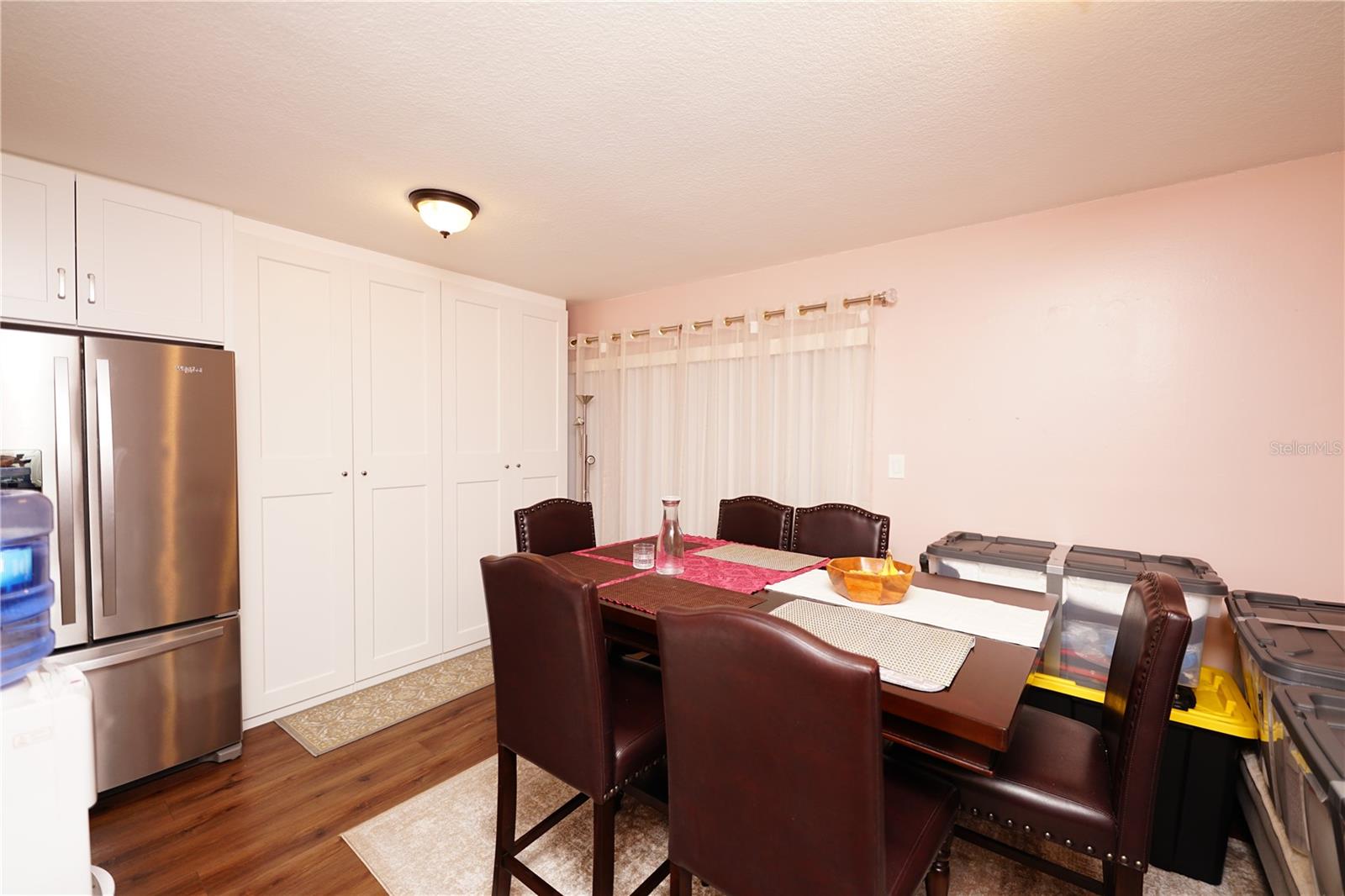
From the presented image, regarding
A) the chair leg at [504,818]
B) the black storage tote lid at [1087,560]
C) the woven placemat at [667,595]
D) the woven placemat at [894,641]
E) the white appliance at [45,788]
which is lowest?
the chair leg at [504,818]

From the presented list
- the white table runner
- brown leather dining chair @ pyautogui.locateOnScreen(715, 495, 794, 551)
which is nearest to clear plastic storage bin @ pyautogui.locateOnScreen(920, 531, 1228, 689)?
the white table runner

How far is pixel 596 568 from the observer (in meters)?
2.15

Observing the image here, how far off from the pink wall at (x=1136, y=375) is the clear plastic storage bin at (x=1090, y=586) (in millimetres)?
271

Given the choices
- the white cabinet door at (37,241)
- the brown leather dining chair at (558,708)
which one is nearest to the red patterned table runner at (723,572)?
the brown leather dining chair at (558,708)

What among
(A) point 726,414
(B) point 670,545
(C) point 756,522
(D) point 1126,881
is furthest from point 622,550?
(D) point 1126,881

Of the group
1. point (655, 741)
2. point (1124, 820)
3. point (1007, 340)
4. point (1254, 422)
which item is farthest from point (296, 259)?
point (1254, 422)

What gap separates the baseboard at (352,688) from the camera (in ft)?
8.52

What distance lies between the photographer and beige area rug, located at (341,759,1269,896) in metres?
1.66

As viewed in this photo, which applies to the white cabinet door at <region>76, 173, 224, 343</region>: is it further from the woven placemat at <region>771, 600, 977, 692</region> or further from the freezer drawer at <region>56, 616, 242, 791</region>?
the woven placemat at <region>771, 600, 977, 692</region>

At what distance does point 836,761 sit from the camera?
93 cm

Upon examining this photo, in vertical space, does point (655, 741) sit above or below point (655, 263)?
below

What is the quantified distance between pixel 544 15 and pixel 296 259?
2.11 metres

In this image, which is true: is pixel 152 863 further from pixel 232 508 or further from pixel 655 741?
pixel 655 741

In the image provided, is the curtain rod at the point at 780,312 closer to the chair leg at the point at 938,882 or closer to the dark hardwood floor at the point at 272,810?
the chair leg at the point at 938,882
